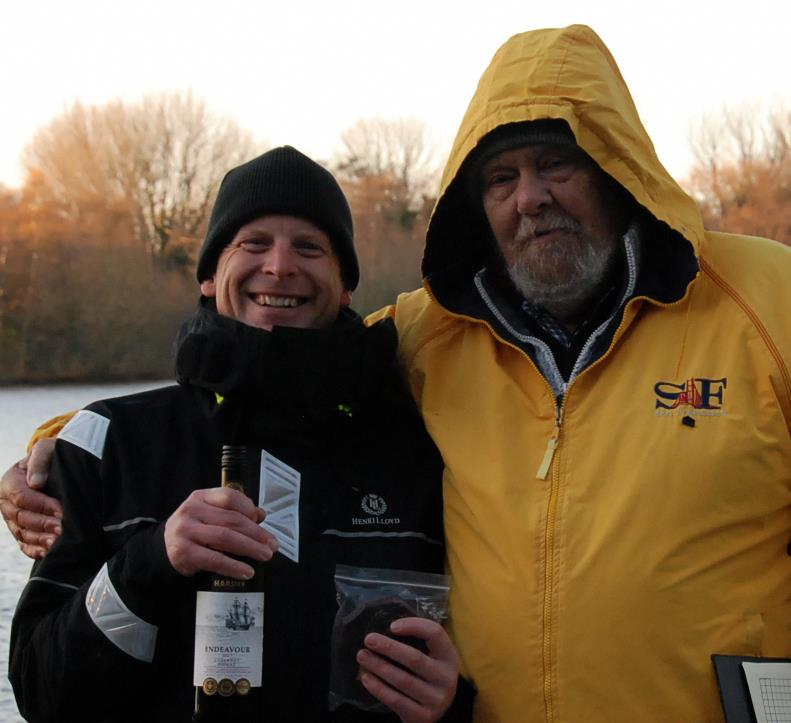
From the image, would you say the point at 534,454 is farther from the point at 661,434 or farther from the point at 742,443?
the point at 742,443

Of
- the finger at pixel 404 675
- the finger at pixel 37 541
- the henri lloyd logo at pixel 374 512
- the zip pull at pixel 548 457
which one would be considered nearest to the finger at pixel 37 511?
the finger at pixel 37 541

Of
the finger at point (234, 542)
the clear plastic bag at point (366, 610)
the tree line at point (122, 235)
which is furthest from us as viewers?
the tree line at point (122, 235)

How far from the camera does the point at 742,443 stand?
245 cm

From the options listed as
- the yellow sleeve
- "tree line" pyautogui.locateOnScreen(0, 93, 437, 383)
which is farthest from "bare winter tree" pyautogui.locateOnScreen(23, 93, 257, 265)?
the yellow sleeve

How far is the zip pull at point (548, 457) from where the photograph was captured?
8.40 feet

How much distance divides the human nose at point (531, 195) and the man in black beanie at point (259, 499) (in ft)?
1.63

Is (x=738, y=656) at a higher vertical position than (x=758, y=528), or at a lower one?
lower

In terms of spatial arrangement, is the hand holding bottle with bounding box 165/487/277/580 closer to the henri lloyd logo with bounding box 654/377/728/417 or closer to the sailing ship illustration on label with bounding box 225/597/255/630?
the sailing ship illustration on label with bounding box 225/597/255/630

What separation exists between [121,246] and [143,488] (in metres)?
26.4

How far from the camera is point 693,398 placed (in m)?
2.52

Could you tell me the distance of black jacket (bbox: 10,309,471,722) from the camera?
2287mm

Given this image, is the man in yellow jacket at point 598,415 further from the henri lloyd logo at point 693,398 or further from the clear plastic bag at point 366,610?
the clear plastic bag at point 366,610

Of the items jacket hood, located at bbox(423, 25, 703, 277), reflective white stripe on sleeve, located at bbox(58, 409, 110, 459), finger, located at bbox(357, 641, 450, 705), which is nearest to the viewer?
finger, located at bbox(357, 641, 450, 705)

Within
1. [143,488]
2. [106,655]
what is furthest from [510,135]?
[106,655]
